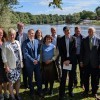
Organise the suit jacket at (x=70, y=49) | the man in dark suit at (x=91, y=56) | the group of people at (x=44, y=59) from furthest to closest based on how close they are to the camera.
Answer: the man in dark suit at (x=91, y=56) < the suit jacket at (x=70, y=49) < the group of people at (x=44, y=59)

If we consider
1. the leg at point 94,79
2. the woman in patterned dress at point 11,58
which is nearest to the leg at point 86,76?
the leg at point 94,79

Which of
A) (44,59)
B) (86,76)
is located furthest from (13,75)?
(86,76)

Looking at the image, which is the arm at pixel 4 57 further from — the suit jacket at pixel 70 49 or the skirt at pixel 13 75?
the suit jacket at pixel 70 49

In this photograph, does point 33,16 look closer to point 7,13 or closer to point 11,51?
point 7,13

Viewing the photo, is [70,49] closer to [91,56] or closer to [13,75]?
[91,56]

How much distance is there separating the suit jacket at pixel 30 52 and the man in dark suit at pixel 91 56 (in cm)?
142

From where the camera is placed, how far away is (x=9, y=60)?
28.0 ft

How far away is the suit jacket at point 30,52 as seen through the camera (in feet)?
30.1

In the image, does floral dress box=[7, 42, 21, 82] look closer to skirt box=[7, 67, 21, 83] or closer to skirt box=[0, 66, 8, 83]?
skirt box=[7, 67, 21, 83]

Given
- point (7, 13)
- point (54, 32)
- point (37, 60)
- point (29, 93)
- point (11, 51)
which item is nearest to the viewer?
point (11, 51)

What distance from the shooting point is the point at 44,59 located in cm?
952

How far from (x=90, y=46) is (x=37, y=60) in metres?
1.63

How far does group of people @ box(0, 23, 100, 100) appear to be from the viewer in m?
8.61

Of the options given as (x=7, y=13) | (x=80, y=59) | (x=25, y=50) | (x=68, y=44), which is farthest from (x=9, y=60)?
(x=7, y=13)
